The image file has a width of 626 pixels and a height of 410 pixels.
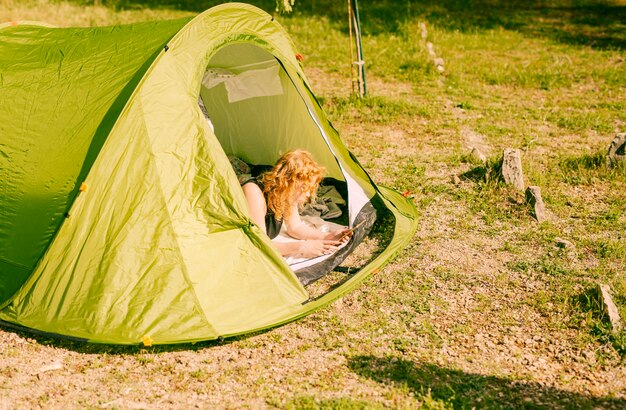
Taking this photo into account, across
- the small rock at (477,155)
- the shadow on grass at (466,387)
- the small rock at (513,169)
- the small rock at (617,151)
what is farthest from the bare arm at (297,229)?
the small rock at (617,151)

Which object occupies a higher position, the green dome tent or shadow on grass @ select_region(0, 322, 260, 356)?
the green dome tent

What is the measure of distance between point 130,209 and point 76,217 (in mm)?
345

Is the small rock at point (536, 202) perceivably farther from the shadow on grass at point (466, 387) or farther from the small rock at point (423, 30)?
the small rock at point (423, 30)

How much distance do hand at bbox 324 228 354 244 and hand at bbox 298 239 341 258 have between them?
0.11 meters

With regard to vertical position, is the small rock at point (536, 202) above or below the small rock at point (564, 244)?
above

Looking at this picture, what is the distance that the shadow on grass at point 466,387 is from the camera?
3902mm

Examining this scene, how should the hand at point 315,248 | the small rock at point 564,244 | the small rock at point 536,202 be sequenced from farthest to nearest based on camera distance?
the small rock at point 536,202
the small rock at point 564,244
the hand at point 315,248

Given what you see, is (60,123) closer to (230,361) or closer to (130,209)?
(130,209)

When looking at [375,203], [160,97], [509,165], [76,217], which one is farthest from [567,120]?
[76,217]

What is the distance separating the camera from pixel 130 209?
441cm

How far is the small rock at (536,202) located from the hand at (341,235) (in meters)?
1.80

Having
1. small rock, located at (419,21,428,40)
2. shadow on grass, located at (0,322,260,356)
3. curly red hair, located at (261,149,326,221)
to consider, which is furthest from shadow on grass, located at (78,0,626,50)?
shadow on grass, located at (0,322,260,356)

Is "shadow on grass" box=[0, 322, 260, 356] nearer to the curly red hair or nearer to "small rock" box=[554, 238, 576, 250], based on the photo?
the curly red hair

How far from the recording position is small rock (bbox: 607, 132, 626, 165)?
6852 mm
